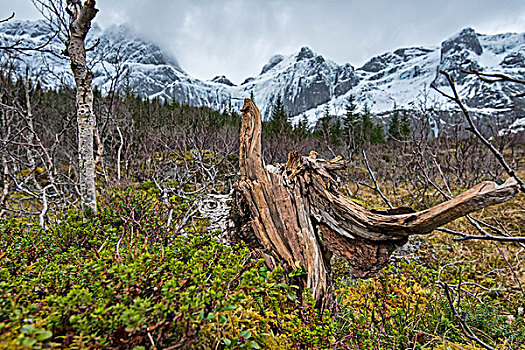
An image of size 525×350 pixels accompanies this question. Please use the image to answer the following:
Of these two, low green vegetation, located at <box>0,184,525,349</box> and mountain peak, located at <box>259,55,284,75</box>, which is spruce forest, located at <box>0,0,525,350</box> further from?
mountain peak, located at <box>259,55,284,75</box>

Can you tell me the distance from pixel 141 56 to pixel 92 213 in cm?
13428

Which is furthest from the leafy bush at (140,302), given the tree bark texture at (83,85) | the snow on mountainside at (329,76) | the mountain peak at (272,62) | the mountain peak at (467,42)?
the mountain peak at (272,62)

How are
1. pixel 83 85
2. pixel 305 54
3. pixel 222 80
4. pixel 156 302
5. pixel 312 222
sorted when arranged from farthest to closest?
1. pixel 222 80
2. pixel 305 54
3. pixel 83 85
4. pixel 312 222
5. pixel 156 302

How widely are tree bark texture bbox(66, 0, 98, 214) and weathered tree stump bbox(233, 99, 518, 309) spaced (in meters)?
2.10

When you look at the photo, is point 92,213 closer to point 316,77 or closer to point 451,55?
point 316,77

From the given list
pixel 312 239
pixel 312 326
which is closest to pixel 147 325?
pixel 312 326

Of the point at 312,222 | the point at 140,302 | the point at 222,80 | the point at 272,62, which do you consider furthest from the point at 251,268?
the point at 272,62

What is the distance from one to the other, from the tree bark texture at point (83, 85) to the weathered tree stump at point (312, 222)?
210 centimetres

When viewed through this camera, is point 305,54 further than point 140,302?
Yes

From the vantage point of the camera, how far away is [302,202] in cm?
260

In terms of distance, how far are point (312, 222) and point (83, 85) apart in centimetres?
339

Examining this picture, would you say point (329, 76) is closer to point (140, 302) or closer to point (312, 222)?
Answer: point (312, 222)

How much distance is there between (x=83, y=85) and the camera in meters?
3.15

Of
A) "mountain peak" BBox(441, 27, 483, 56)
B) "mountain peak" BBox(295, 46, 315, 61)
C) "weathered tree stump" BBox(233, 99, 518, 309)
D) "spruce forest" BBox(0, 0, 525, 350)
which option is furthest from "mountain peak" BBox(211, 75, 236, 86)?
"weathered tree stump" BBox(233, 99, 518, 309)
